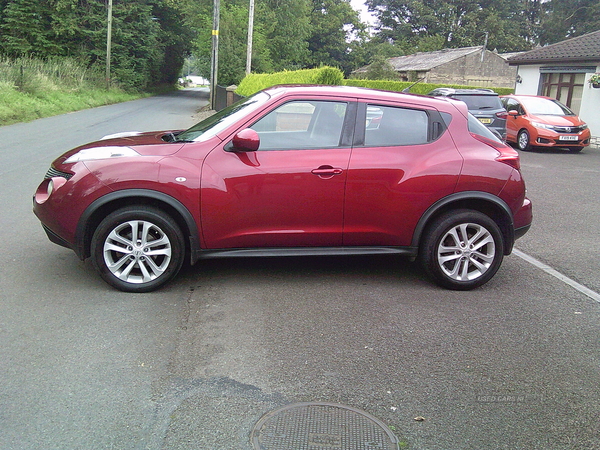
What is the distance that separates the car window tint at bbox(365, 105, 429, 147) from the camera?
558 cm

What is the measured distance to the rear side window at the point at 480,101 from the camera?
17.6m

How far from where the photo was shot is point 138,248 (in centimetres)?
521

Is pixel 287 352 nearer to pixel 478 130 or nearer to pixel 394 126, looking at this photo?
pixel 394 126

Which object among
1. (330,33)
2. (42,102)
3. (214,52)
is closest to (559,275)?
(42,102)

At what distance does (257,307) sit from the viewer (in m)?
5.04

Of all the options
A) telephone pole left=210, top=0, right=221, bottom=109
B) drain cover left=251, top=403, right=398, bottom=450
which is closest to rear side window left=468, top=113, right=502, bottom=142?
drain cover left=251, top=403, right=398, bottom=450

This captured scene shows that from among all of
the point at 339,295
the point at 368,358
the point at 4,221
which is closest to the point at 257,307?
the point at 339,295

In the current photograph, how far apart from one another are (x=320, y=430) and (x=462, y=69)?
49570 mm

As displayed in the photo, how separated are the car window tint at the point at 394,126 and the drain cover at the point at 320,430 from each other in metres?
2.76

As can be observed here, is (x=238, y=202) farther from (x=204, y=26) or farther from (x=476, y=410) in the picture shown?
(x=204, y=26)

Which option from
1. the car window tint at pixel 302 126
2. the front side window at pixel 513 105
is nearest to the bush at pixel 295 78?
the car window tint at pixel 302 126

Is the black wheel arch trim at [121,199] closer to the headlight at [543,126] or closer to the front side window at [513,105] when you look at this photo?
the headlight at [543,126]

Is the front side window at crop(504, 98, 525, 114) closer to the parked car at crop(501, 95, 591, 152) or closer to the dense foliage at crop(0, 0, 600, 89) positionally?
the parked car at crop(501, 95, 591, 152)

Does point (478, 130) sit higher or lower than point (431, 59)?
lower
